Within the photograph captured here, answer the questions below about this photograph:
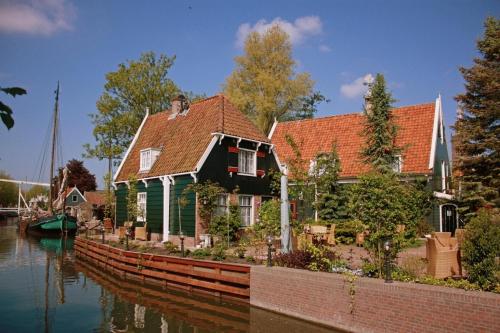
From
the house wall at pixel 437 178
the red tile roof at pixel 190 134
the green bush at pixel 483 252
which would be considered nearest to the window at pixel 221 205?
the red tile roof at pixel 190 134

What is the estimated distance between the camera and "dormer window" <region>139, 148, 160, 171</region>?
23.8 meters

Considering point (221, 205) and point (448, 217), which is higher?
point (221, 205)

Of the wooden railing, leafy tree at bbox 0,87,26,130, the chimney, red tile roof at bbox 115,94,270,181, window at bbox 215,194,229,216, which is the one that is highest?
the chimney

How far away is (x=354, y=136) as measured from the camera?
26531mm

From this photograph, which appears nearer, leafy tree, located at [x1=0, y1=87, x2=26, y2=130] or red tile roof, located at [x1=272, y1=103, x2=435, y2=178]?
leafy tree, located at [x1=0, y1=87, x2=26, y2=130]

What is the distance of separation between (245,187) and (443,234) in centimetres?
1222

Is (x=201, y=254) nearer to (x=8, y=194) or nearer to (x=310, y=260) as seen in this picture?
(x=310, y=260)

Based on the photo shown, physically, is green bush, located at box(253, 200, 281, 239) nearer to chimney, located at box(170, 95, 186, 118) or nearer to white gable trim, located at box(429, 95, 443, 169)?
white gable trim, located at box(429, 95, 443, 169)

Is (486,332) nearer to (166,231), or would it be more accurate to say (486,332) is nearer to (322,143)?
(166,231)

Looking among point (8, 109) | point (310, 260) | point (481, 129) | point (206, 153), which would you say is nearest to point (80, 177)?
point (206, 153)

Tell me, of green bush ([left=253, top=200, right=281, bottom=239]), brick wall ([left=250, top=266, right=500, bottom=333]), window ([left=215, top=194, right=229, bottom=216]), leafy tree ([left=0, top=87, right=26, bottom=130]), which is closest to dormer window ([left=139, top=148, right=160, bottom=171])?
window ([left=215, top=194, right=229, bottom=216])

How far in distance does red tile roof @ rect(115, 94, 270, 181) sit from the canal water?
673cm

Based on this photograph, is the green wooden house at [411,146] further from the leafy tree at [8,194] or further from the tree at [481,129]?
the leafy tree at [8,194]

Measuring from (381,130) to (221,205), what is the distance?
8986 millimetres
